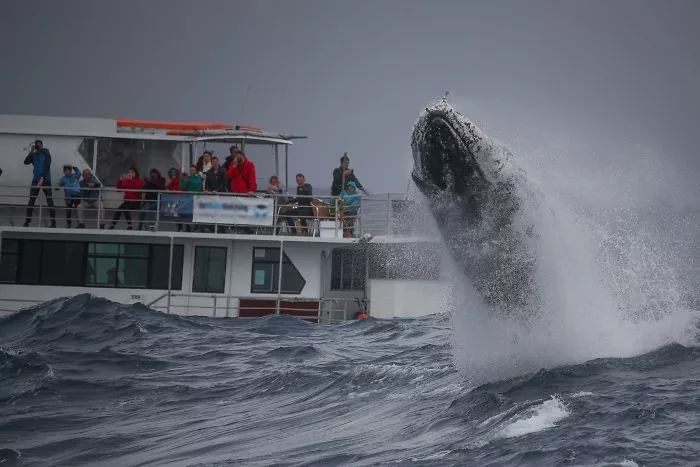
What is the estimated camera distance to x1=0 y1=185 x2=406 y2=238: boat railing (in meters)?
28.9

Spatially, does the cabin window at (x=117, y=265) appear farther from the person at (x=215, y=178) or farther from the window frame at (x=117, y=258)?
the person at (x=215, y=178)

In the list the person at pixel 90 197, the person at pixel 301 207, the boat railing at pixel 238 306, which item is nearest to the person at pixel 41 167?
the person at pixel 90 197

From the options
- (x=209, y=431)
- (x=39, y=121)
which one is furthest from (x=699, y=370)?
(x=39, y=121)

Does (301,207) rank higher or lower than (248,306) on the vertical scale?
higher

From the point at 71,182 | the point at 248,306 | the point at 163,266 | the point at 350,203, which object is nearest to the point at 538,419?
the point at 350,203

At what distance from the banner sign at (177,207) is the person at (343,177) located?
4.23m

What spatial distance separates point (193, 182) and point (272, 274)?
362cm

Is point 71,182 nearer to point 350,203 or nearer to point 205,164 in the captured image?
point 205,164

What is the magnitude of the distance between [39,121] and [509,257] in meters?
23.8

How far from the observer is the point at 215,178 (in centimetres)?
2909

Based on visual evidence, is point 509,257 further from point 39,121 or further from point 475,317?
point 39,121

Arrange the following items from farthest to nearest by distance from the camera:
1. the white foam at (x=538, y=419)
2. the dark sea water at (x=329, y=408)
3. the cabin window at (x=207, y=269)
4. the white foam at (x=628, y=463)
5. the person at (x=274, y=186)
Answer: the cabin window at (x=207, y=269)
the person at (x=274, y=186)
the white foam at (x=538, y=419)
the dark sea water at (x=329, y=408)
the white foam at (x=628, y=463)

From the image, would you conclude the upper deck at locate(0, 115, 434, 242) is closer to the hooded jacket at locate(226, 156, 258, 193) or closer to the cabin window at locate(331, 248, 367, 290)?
the hooded jacket at locate(226, 156, 258, 193)

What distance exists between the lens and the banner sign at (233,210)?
29172 mm
